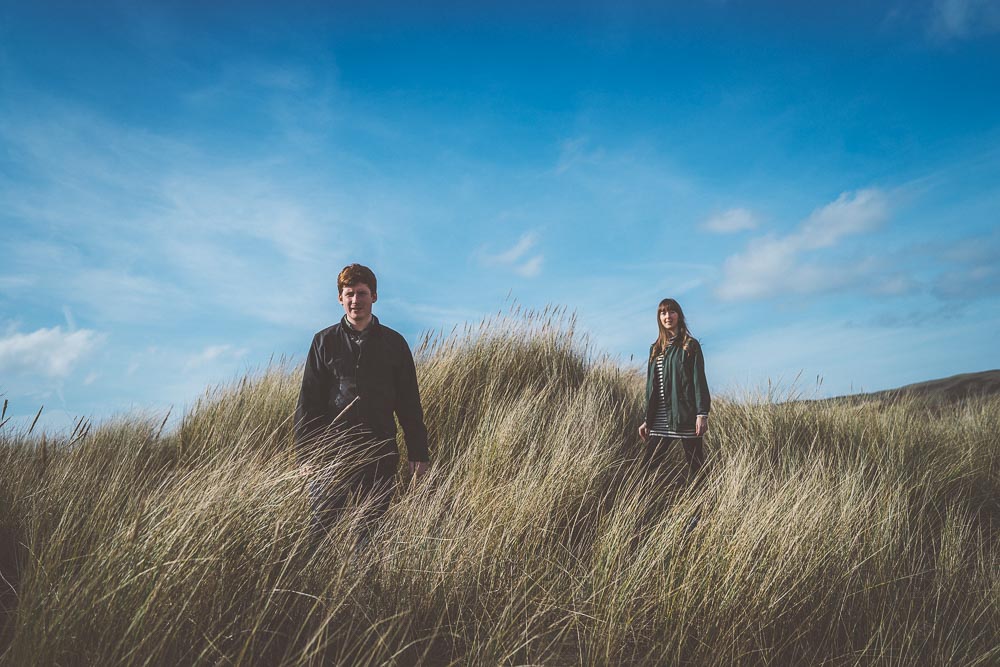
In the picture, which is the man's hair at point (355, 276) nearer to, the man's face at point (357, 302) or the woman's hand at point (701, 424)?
the man's face at point (357, 302)

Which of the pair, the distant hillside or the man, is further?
the distant hillside

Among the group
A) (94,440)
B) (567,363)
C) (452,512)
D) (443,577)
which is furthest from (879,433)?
(94,440)

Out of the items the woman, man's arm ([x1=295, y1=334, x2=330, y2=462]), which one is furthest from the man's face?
the woman

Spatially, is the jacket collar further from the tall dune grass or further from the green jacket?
the green jacket

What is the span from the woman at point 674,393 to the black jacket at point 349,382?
251 centimetres

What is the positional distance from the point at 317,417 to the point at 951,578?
3695mm

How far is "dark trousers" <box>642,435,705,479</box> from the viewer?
16.1 feet

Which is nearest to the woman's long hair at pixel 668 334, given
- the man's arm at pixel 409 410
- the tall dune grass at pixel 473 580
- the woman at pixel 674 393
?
the woman at pixel 674 393

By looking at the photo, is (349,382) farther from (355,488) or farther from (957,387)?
(957,387)

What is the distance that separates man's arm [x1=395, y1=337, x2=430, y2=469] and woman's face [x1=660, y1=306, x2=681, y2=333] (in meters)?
2.64

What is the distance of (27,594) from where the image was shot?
68.6 inches

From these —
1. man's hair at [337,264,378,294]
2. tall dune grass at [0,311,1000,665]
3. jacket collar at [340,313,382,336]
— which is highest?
man's hair at [337,264,378,294]

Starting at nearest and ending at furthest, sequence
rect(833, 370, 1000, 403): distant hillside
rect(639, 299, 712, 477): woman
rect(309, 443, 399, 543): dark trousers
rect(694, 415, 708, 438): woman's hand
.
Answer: rect(309, 443, 399, 543): dark trousers < rect(694, 415, 708, 438): woman's hand < rect(639, 299, 712, 477): woman < rect(833, 370, 1000, 403): distant hillside

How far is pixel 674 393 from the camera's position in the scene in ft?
16.2
